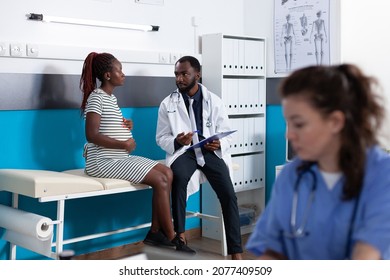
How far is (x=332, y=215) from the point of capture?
45.4 inches

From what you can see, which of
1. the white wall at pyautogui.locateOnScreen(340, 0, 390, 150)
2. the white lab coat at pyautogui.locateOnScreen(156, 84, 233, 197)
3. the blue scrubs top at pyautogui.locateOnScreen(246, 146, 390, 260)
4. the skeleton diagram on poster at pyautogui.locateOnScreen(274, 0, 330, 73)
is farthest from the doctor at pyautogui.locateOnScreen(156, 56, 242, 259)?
the blue scrubs top at pyautogui.locateOnScreen(246, 146, 390, 260)

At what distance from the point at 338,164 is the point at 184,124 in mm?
2119

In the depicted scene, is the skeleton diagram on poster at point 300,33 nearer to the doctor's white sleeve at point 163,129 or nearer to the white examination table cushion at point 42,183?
the doctor's white sleeve at point 163,129

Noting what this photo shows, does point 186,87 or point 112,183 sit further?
point 186,87

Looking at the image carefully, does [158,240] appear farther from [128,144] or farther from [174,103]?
[174,103]

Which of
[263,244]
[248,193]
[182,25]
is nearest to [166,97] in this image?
[182,25]

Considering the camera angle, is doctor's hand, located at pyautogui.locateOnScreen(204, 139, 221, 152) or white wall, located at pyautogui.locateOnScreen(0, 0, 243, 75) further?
doctor's hand, located at pyautogui.locateOnScreen(204, 139, 221, 152)

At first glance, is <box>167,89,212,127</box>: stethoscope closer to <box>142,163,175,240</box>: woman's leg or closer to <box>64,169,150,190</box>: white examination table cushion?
<box>142,163,175,240</box>: woman's leg

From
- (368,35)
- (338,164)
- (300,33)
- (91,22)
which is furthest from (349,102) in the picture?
(300,33)

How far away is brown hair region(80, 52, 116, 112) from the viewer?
296cm

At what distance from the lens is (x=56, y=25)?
3002 mm

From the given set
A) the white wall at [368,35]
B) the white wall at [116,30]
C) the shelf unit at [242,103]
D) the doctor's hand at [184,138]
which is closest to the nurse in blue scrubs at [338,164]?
the doctor's hand at [184,138]

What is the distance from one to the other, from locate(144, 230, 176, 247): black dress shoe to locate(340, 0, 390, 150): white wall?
158cm
